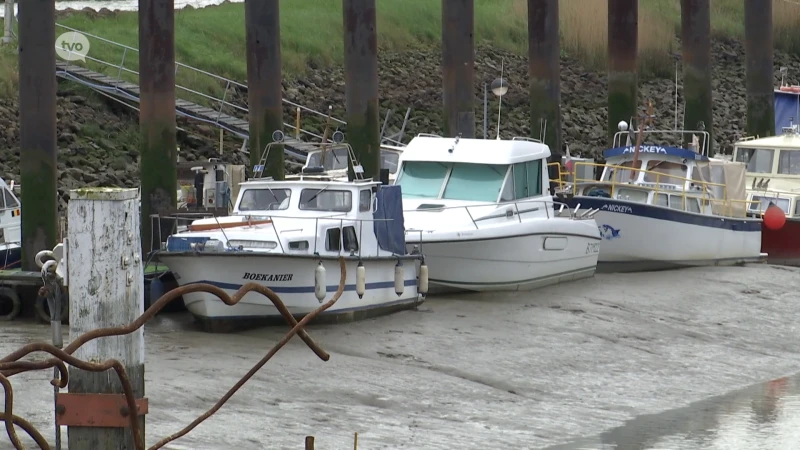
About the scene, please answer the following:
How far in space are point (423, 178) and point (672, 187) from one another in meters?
5.17

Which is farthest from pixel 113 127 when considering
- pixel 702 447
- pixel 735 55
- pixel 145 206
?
pixel 735 55

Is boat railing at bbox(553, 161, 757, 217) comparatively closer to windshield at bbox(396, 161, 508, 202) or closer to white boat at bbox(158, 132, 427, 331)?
windshield at bbox(396, 161, 508, 202)

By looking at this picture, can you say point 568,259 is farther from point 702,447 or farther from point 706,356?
point 702,447

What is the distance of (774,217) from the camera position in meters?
24.8

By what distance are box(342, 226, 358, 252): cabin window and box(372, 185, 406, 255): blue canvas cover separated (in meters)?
0.41

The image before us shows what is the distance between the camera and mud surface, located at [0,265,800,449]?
463 inches

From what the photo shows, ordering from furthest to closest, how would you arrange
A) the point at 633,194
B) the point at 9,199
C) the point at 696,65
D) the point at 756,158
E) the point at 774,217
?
the point at 696,65
the point at 756,158
the point at 774,217
the point at 633,194
the point at 9,199

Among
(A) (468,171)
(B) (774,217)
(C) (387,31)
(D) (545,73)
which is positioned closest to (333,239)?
(A) (468,171)

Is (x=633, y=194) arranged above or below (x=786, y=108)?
below

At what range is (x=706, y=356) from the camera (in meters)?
16.5

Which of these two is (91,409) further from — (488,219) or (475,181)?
(475,181)

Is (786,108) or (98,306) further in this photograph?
(786,108)

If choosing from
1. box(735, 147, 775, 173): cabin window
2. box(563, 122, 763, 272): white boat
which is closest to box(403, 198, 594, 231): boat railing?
box(563, 122, 763, 272): white boat

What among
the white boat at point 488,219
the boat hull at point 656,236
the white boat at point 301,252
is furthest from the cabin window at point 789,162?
the white boat at point 301,252
